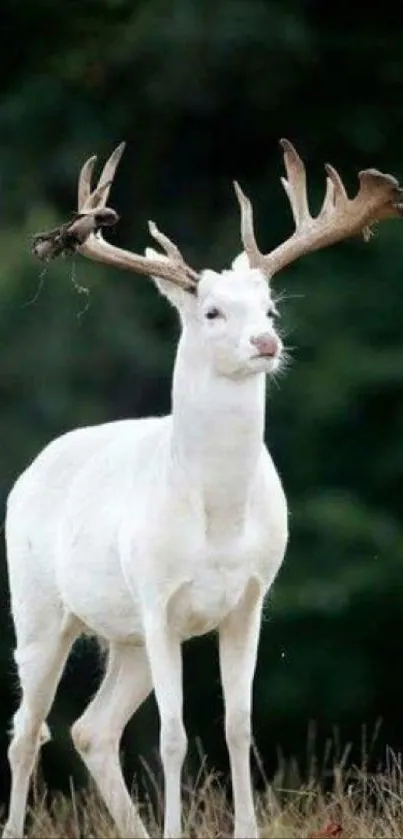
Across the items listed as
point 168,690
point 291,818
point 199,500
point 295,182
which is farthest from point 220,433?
point 291,818

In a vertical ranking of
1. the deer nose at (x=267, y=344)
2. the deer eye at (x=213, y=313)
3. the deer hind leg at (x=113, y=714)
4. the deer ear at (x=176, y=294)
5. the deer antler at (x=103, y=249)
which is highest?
the deer antler at (x=103, y=249)

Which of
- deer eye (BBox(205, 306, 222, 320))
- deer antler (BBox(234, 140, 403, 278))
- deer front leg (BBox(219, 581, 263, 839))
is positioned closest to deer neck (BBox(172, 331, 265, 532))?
deer eye (BBox(205, 306, 222, 320))

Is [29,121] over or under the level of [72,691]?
over

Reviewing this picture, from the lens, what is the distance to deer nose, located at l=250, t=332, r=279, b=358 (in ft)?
23.5

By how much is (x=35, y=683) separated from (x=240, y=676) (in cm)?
91

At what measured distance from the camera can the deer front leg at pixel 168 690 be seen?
7.48 metres

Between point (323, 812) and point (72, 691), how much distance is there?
6.21 m

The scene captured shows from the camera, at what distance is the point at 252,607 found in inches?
298

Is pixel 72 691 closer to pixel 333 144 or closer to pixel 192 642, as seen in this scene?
pixel 192 642

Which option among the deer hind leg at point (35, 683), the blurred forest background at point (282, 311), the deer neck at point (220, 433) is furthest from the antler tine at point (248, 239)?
the blurred forest background at point (282, 311)

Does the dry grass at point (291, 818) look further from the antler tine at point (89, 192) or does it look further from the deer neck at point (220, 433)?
the antler tine at point (89, 192)

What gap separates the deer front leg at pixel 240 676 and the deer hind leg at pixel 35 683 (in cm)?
75

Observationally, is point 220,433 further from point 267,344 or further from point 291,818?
point 291,818

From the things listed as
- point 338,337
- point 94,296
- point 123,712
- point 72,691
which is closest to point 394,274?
point 338,337
